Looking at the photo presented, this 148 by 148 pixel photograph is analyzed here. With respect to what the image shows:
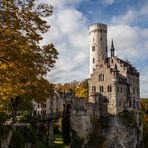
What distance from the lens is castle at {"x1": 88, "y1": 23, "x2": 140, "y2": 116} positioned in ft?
240

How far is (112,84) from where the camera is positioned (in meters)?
73.5

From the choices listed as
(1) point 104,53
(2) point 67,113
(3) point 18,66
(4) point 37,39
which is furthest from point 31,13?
(1) point 104,53

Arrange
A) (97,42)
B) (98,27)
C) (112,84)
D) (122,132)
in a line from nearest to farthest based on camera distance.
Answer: (122,132) → (112,84) → (97,42) → (98,27)

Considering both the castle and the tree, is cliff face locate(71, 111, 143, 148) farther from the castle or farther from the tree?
the tree

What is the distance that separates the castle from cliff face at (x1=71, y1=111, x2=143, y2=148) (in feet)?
5.86

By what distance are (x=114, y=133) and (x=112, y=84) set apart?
10.5 m

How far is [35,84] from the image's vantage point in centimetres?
2228

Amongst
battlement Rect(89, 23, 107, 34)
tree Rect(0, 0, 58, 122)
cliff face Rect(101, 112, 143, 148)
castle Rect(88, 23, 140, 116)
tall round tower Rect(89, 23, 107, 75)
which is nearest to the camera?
tree Rect(0, 0, 58, 122)

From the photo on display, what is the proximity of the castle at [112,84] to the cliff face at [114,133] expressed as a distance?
1785 millimetres

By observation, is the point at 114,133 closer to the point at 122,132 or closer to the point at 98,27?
the point at 122,132

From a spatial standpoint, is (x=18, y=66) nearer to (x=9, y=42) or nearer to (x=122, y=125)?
(x=9, y=42)

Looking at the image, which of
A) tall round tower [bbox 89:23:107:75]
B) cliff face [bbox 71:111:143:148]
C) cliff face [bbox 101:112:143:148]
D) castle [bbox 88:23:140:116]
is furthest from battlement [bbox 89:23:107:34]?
cliff face [bbox 101:112:143:148]

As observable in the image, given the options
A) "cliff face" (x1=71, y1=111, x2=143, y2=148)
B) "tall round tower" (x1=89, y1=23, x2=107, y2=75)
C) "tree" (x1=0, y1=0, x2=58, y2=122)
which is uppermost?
"tall round tower" (x1=89, y1=23, x2=107, y2=75)

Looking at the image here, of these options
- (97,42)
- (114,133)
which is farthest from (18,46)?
(97,42)
